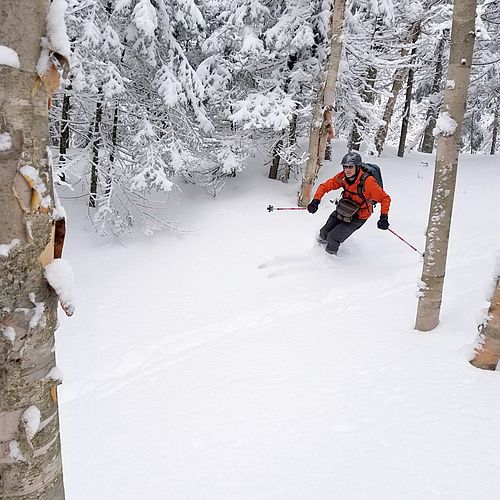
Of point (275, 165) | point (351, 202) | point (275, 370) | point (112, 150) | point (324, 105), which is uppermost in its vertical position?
point (324, 105)

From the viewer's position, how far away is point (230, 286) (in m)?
8.42

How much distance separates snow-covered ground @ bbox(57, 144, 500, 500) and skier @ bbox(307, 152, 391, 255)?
20.5 inches

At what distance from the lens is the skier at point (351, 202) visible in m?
8.02

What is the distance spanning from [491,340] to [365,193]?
4331 mm

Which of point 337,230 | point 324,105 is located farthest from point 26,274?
point 324,105

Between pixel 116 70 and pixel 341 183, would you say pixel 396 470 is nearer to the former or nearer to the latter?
pixel 341 183

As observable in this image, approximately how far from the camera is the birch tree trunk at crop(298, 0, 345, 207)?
34.8ft

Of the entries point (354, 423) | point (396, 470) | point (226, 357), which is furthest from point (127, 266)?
point (396, 470)

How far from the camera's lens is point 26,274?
4.12 ft

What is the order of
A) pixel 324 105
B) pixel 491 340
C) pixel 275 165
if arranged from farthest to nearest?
pixel 275 165 → pixel 324 105 → pixel 491 340

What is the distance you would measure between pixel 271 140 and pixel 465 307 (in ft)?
28.2

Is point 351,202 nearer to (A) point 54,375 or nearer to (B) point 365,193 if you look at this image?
(B) point 365,193

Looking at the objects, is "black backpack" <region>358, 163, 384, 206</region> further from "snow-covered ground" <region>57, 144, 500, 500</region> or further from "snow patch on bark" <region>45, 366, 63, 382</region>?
"snow patch on bark" <region>45, 366, 63, 382</region>

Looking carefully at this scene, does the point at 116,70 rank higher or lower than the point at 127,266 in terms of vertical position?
higher
